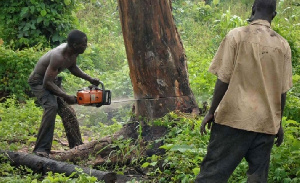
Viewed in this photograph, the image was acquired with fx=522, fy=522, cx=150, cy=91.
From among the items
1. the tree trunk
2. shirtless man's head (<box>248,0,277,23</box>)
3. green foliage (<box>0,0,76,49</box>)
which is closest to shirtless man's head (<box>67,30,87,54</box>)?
the tree trunk

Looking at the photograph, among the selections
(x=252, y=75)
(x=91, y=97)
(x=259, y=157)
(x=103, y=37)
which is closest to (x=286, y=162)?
(x=259, y=157)

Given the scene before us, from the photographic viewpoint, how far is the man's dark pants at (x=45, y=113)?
7.81m

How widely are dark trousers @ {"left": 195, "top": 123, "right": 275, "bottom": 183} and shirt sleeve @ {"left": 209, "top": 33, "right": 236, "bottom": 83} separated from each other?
18.2 inches

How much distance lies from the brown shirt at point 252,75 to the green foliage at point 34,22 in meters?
8.83

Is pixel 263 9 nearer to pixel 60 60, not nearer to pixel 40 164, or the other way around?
pixel 60 60

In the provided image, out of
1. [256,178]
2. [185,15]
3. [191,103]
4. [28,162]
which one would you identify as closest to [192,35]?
[185,15]

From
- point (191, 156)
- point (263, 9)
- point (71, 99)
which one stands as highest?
point (263, 9)

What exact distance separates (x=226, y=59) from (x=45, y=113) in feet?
13.5

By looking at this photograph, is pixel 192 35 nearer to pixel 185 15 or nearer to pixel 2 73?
pixel 185 15

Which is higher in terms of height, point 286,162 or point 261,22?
point 261,22

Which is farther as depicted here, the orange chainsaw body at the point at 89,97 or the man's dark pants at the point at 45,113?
the man's dark pants at the point at 45,113

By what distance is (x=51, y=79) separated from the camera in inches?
299

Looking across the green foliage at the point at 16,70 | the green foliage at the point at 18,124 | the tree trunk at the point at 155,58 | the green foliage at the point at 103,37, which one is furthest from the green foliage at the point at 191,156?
the green foliage at the point at 103,37

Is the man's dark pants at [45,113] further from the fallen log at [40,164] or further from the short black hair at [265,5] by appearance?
the short black hair at [265,5]
